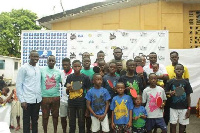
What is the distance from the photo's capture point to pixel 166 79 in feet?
16.0

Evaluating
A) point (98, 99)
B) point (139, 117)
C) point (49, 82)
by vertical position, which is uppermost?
point (49, 82)

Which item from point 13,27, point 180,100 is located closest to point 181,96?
point 180,100

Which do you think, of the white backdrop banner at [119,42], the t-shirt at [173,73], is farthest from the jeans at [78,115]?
Answer: the white backdrop banner at [119,42]

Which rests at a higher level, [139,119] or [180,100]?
[180,100]

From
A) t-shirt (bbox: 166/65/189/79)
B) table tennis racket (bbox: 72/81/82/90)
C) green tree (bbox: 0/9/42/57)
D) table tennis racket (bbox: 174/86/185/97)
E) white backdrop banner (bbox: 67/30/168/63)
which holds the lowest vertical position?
table tennis racket (bbox: 174/86/185/97)

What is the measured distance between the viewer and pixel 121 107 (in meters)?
4.26

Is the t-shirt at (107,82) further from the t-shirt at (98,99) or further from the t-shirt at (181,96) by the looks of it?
the t-shirt at (181,96)

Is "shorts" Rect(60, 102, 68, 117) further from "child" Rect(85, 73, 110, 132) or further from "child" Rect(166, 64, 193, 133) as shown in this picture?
"child" Rect(166, 64, 193, 133)

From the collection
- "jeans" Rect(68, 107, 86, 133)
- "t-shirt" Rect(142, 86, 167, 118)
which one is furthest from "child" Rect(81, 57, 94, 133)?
"t-shirt" Rect(142, 86, 167, 118)

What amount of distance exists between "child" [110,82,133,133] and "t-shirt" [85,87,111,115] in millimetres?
151

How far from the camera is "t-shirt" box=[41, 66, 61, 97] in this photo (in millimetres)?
4922

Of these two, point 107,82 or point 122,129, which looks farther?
point 107,82

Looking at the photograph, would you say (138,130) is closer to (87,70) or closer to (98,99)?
(98,99)

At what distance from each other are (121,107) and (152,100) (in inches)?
23.4
